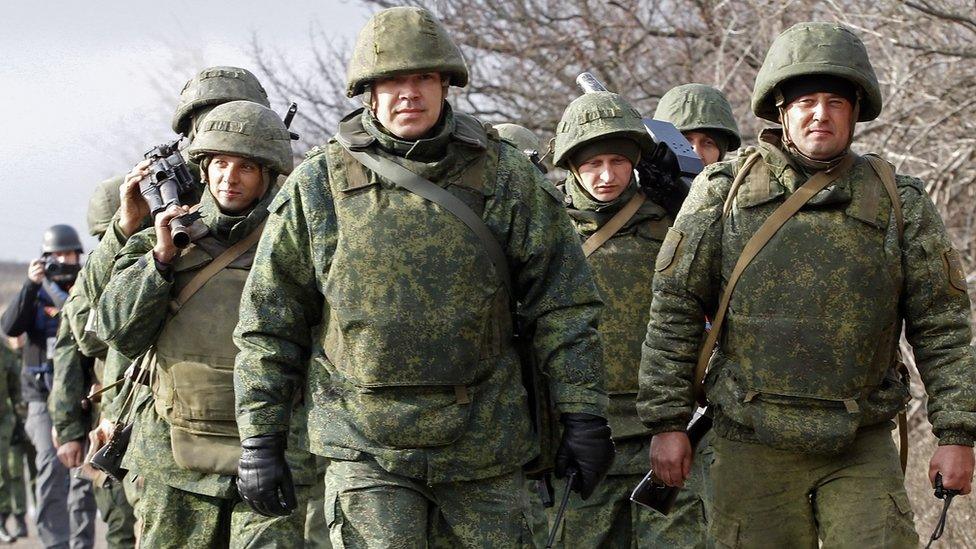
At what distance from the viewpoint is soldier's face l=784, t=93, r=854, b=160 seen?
5949 mm

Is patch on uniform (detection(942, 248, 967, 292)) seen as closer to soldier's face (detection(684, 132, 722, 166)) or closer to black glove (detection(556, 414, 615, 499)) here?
black glove (detection(556, 414, 615, 499))

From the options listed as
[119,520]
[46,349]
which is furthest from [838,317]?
[46,349]

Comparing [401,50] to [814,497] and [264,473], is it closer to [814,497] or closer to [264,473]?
[264,473]

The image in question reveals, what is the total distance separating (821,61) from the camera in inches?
235

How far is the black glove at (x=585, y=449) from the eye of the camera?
5.63 meters

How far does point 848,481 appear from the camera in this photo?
→ 5.82 meters

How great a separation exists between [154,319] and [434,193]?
1951 millimetres

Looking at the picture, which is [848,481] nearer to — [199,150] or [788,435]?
[788,435]

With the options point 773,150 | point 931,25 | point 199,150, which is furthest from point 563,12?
point 773,150

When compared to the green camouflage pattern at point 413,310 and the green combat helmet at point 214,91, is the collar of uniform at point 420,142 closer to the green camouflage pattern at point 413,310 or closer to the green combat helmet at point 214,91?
the green camouflage pattern at point 413,310

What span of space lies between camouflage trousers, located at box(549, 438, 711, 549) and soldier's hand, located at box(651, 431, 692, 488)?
4.49 feet

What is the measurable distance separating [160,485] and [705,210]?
257 cm

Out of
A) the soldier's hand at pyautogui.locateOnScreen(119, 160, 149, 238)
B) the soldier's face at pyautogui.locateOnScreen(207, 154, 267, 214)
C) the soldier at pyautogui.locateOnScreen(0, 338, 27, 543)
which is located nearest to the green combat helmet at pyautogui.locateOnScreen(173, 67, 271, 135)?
the soldier's hand at pyautogui.locateOnScreen(119, 160, 149, 238)

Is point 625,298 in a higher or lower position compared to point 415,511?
higher
